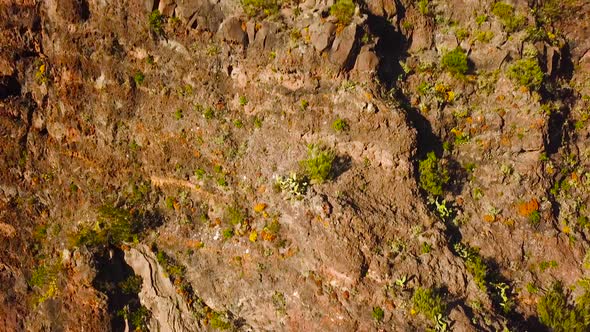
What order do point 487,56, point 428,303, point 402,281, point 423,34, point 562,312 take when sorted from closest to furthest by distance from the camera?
1. point 428,303
2. point 402,281
3. point 562,312
4. point 487,56
5. point 423,34

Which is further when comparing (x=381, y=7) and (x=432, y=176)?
(x=381, y=7)

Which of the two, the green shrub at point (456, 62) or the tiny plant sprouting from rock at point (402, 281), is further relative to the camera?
the green shrub at point (456, 62)

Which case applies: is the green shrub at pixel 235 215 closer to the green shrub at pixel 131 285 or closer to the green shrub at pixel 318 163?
the green shrub at pixel 318 163

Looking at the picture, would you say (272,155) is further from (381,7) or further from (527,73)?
(527,73)

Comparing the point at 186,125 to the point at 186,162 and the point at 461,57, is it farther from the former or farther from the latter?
the point at 461,57

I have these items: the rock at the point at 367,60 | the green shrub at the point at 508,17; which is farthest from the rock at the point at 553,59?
the rock at the point at 367,60

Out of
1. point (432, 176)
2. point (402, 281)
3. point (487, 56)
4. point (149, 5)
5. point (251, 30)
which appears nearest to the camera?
point (402, 281)

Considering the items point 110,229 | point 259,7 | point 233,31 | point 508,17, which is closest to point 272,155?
point 233,31
